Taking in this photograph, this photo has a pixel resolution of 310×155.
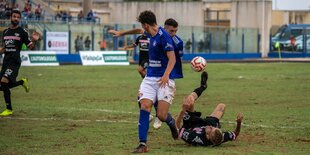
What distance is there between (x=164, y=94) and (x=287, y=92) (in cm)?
1409

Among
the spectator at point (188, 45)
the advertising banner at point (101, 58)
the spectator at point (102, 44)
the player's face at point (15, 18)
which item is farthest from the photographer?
the spectator at point (188, 45)

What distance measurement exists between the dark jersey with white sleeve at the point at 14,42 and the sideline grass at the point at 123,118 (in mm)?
1367

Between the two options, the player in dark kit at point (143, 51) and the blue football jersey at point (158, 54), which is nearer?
the blue football jersey at point (158, 54)

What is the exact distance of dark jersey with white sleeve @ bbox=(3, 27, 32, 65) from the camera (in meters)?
19.0

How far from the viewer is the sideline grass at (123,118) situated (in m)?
13.6

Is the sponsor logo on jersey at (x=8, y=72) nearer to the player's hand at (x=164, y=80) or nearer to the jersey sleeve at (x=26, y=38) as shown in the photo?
the jersey sleeve at (x=26, y=38)

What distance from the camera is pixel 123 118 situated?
1847 cm

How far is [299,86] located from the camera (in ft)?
99.0

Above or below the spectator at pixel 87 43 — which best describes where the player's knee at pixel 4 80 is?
below

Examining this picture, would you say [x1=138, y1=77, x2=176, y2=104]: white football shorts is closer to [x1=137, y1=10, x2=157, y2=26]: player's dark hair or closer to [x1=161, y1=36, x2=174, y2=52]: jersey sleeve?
[x1=161, y1=36, x2=174, y2=52]: jersey sleeve

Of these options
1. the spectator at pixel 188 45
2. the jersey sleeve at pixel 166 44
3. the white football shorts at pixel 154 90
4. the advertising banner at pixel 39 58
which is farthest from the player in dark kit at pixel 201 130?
the spectator at pixel 188 45

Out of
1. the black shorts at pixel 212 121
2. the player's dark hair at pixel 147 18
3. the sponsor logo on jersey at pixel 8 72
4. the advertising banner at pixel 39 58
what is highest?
the player's dark hair at pixel 147 18

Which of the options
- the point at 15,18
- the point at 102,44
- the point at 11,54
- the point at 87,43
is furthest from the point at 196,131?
the point at 87,43

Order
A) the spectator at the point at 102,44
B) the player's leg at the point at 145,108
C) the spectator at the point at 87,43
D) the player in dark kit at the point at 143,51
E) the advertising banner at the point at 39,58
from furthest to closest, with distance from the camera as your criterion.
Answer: the spectator at the point at 102,44
the spectator at the point at 87,43
the advertising banner at the point at 39,58
the player in dark kit at the point at 143,51
the player's leg at the point at 145,108
